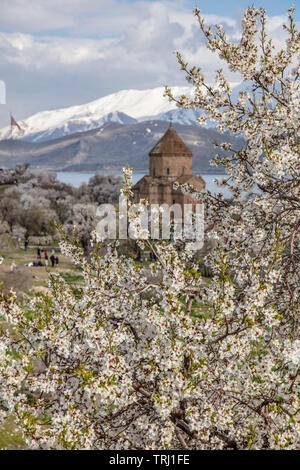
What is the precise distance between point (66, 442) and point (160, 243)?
2.86 m

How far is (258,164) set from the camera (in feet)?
21.1

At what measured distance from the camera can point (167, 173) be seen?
2778 inches

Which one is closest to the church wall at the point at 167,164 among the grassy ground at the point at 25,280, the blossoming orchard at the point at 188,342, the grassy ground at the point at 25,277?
the grassy ground at the point at 25,280

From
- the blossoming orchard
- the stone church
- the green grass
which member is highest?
the stone church

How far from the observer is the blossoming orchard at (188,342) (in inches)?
183

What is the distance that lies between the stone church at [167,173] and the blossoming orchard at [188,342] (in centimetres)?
5953

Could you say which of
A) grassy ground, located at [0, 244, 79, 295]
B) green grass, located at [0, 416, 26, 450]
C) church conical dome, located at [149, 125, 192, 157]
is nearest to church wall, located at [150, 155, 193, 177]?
church conical dome, located at [149, 125, 192, 157]

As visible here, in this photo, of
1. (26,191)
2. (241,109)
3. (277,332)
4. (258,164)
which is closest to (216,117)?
(241,109)

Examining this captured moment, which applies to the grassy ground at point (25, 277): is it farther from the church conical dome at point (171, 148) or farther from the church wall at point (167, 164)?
the church conical dome at point (171, 148)

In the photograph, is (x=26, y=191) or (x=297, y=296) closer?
(x=297, y=296)

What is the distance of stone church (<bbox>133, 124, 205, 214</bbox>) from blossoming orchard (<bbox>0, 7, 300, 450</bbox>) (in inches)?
2344

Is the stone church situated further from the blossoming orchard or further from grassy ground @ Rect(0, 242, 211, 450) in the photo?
the blossoming orchard

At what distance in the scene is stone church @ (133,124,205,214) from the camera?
221 feet
